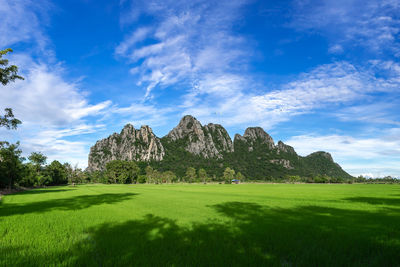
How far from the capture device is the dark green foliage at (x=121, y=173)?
126 meters

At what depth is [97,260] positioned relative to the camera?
470cm

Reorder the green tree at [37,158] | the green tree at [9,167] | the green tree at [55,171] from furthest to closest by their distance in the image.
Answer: the green tree at [55,171] < the green tree at [37,158] < the green tree at [9,167]

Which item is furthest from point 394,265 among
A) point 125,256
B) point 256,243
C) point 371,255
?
point 125,256

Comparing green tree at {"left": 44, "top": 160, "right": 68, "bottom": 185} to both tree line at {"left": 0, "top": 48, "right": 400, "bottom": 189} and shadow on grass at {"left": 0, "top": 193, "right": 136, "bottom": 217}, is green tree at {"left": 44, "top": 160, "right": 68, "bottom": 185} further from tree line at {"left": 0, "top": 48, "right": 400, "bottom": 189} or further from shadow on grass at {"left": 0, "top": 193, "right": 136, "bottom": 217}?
shadow on grass at {"left": 0, "top": 193, "right": 136, "bottom": 217}

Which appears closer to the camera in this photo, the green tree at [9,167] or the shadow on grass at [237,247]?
the shadow on grass at [237,247]

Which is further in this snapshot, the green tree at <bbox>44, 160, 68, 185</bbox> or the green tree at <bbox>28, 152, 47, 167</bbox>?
the green tree at <bbox>44, 160, 68, 185</bbox>

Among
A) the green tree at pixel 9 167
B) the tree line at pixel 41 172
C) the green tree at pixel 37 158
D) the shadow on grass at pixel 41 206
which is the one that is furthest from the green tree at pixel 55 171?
the shadow on grass at pixel 41 206

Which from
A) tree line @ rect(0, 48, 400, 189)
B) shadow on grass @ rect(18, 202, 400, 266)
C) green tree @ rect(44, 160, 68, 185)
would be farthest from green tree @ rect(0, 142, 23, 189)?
shadow on grass @ rect(18, 202, 400, 266)

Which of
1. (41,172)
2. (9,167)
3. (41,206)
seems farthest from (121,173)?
(41,206)

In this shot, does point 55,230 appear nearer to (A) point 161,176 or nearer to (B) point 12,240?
(B) point 12,240

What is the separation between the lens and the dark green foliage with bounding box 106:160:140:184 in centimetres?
12566

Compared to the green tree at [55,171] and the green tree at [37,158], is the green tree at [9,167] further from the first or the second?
the green tree at [55,171]

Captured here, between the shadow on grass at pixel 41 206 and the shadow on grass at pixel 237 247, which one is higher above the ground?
the shadow on grass at pixel 237 247

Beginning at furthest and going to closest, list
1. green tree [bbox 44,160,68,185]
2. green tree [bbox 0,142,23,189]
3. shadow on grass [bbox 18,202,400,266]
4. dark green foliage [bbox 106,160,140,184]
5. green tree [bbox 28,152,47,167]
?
dark green foliage [bbox 106,160,140,184]
green tree [bbox 44,160,68,185]
green tree [bbox 28,152,47,167]
green tree [bbox 0,142,23,189]
shadow on grass [bbox 18,202,400,266]
